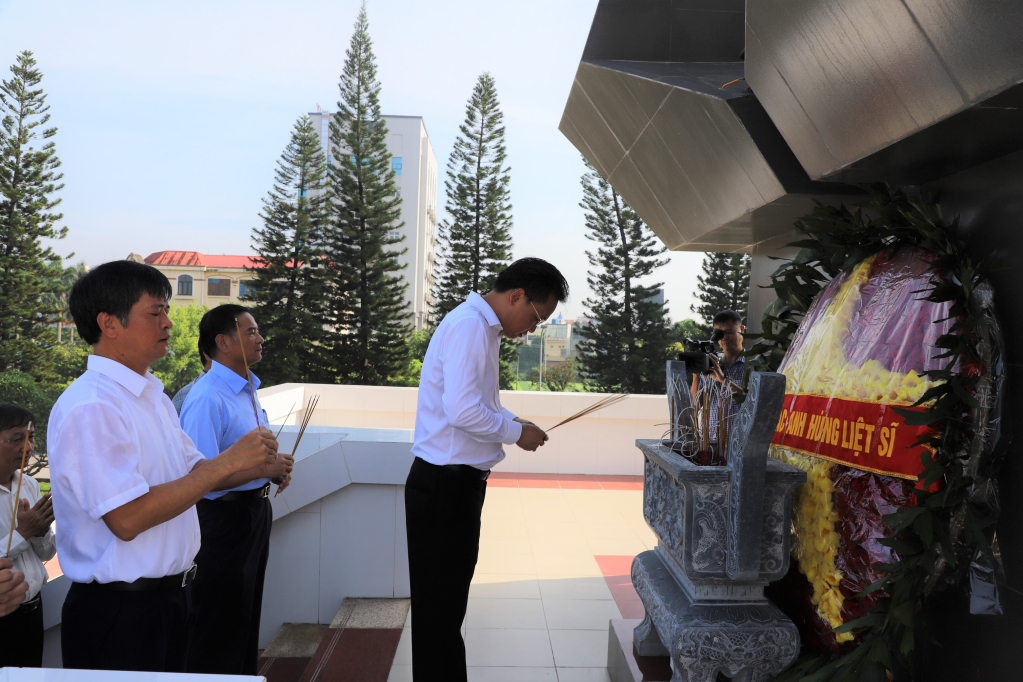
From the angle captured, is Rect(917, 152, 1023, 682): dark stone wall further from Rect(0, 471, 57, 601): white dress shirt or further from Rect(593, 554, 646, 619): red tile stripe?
Rect(0, 471, 57, 601): white dress shirt

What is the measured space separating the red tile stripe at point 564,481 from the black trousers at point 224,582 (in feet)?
14.1

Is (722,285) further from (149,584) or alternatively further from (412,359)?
(149,584)

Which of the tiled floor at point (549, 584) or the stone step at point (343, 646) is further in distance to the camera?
the tiled floor at point (549, 584)

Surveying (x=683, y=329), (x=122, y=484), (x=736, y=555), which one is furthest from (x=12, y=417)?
(x=683, y=329)

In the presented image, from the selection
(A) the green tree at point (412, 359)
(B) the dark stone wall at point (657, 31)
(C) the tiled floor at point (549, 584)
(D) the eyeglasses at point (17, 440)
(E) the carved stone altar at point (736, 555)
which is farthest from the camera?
(A) the green tree at point (412, 359)

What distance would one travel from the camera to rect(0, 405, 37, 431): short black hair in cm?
177

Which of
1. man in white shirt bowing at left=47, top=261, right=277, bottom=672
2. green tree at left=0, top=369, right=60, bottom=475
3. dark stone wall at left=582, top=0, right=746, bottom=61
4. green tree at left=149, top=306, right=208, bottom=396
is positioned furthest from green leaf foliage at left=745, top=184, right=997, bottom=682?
green tree at left=149, top=306, right=208, bottom=396

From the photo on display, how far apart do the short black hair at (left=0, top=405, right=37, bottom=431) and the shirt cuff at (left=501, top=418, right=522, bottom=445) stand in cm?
123

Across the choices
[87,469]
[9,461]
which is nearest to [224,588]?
[9,461]

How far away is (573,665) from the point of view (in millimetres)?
2713

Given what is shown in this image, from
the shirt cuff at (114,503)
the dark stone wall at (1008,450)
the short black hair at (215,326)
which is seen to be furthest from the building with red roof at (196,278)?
the dark stone wall at (1008,450)

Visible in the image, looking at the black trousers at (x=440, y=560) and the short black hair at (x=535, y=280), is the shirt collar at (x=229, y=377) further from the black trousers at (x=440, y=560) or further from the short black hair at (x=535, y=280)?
the short black hair at (x=535, y=280)

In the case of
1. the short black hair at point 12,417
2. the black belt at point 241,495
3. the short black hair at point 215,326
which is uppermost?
the short black hair at point 215,326

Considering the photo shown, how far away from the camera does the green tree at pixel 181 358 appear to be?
21.6 metres
